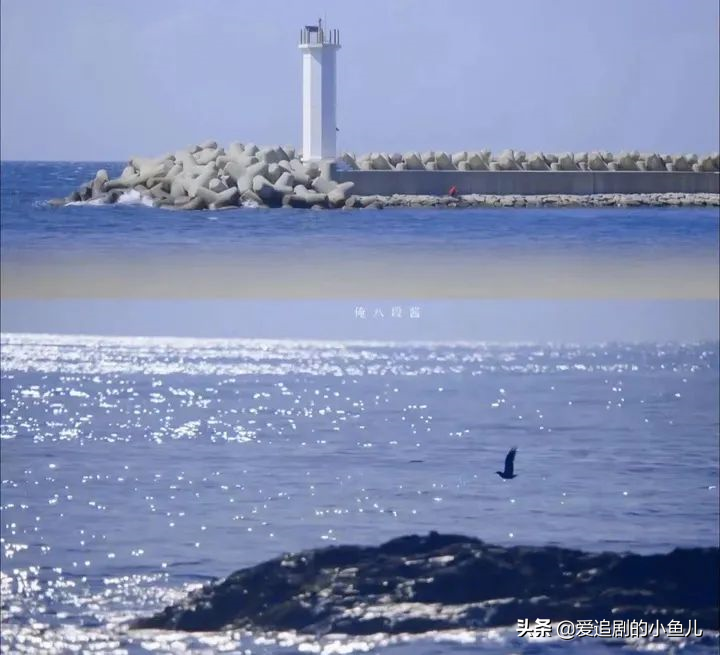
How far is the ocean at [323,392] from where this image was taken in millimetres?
4895

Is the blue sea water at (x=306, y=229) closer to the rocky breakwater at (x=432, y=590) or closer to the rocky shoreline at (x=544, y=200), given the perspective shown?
the rocky shoreline at (x=544, y=200)

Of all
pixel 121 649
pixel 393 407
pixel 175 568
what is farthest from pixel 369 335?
pixel 121 649

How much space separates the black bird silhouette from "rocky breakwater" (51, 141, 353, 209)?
1088mm

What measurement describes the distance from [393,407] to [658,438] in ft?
3.11

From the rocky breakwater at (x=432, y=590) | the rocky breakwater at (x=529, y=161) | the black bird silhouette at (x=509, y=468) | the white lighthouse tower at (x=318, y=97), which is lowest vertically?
the rocky breakwater at (x=432, y=590)

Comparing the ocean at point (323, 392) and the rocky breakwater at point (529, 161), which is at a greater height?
the rocky breakwater at point (529, 161)

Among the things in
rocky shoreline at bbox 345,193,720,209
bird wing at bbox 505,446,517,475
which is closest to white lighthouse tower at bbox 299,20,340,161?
rocky shoreline at bbox 345,193,720,209

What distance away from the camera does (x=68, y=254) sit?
16.2 feet

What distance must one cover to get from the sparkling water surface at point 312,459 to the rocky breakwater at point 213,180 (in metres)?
0.50

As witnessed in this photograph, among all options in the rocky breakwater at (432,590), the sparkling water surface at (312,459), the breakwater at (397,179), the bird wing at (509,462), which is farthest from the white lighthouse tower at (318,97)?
the rocky breakwater at (432,590)

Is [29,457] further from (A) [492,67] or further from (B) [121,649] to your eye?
(A) [492,67]

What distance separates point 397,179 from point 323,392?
0.79m

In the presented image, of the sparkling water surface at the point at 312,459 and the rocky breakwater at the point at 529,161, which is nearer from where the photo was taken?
the sparkling water surface at the point at 312,459

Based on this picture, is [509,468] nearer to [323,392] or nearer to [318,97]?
[323,392]
